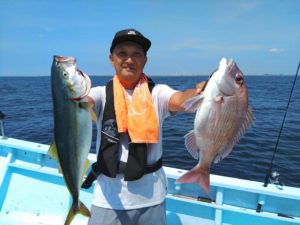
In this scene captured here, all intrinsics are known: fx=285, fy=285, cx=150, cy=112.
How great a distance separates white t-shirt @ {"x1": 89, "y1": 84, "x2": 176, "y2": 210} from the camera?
2.71 meters

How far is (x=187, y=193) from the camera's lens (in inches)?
166

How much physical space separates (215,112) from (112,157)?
110cm

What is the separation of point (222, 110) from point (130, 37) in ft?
3.92

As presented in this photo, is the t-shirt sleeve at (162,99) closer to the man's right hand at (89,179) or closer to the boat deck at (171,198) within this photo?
the man's right hand at (89,179)

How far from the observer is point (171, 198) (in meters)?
4.10

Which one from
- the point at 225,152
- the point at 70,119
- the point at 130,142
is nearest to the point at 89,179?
the point at 130,142

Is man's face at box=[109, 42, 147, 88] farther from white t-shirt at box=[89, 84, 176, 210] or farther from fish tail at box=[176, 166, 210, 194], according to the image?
fish tail at box=[176, 166, 210, 194]

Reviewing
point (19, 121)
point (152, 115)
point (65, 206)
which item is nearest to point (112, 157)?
point (152, 115)

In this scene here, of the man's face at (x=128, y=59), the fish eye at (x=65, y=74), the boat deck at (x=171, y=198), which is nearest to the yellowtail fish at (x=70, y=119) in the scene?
the fish eye at (x=65, y=74)

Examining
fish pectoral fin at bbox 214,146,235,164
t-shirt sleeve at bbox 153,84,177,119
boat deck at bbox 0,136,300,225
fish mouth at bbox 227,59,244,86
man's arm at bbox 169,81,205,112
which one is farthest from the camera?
boat deck at bbox 0,136,300,225

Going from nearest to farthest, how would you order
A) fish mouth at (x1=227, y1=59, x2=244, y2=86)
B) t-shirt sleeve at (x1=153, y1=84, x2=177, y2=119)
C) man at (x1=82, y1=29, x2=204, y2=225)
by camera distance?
fish mouth at (x1=227, y1=59, x2=244, y2=86), man at (x1=82, y1=29, x2=204, y2=225), t-shirt sleeve at (x1=153, y1=84, x2=177, y2=119)

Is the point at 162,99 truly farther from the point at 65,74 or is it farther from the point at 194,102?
the point at 65,74

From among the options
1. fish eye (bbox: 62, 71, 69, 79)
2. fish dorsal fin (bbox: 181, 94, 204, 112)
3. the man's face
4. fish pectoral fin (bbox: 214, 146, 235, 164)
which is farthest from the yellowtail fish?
fish pectoral fin (bbox: 214, 146, 235, 164)

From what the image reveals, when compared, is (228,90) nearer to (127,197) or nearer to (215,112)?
(215,112)
